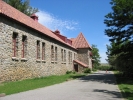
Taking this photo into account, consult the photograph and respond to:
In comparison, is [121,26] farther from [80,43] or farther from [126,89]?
[80,43]

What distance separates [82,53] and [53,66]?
18.8 meters

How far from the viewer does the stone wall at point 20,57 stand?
52.7 ft

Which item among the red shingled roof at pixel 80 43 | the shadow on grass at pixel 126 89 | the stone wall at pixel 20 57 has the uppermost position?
the red shingled roof at pixel 80 43

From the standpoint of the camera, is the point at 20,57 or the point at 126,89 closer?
the point at 126,89

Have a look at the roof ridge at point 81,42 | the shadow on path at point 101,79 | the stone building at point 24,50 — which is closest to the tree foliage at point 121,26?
the shadow on path at point 101,79

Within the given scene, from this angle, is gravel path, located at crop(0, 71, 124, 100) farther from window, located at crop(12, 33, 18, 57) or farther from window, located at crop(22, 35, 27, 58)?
window, located at crop(22, 35, 27, 58)

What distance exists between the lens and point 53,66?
28547 millimetres

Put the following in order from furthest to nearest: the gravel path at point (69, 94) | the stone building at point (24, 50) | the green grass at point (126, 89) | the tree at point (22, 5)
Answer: the tree at point (22, 5) → the stone building at point (24, 50) → the green grass at point (126, 89) → the gravel path at point (69, 94)

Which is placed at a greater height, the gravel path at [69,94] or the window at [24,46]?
the window at [24,46]

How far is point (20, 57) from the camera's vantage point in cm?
1872

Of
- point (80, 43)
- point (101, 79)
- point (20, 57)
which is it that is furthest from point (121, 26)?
point (80, 43)

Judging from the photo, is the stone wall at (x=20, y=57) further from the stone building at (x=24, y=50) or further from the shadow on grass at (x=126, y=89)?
the shadow on grass at (x=126, y=89)

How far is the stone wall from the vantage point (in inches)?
633

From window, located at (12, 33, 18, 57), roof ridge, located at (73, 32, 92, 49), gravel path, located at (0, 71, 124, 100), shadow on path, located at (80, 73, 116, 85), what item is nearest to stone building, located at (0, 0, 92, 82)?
window, located at (12, 33, 18, 57)
